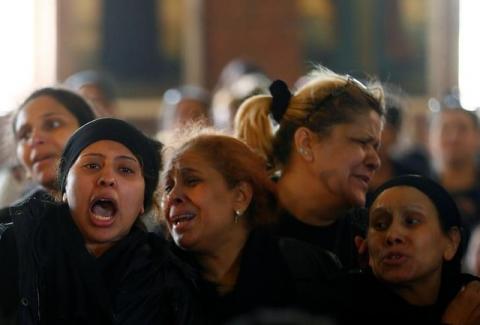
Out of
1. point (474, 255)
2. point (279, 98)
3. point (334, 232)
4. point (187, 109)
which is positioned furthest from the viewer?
point (187, 109)

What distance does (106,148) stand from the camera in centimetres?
373

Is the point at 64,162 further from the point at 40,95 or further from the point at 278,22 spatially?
the point at 278,22

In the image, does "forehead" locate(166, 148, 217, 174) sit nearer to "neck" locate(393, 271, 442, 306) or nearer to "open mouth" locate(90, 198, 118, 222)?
"open mouth" locate(90, 198, 118, 222)

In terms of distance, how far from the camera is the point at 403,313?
373 cm

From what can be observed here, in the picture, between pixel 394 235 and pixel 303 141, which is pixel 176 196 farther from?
pixel 394 235

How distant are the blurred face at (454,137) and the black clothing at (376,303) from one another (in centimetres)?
308

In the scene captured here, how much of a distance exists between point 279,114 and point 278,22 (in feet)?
27.2

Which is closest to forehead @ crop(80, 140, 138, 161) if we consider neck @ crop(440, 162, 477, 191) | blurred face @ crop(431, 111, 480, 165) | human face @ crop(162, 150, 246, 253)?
human face @ crop(162, 150, 246, 253)

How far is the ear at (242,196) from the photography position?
4.00m

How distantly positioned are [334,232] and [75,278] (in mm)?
1094

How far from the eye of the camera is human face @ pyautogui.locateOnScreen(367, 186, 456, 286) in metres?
3.79

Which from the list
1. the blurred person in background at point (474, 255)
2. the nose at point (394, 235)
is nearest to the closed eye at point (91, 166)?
the nose at point (394, 235)

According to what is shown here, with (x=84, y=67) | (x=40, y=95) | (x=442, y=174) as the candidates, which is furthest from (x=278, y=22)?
(x=40, y=95)

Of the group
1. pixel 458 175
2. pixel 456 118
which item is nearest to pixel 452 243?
pixel 458 175
